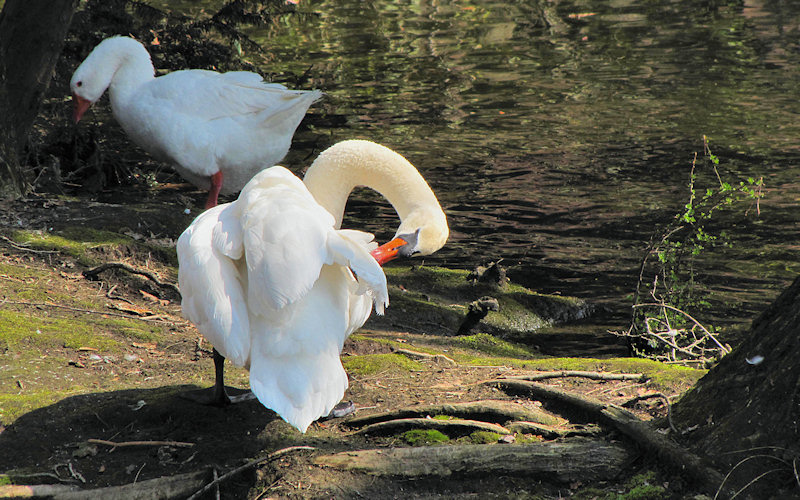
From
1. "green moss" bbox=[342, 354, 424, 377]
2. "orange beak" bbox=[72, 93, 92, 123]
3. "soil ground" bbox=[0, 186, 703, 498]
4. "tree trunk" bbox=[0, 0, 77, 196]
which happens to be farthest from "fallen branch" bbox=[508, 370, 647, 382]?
"orange beak" bbox=[72, 93, 92, 123]

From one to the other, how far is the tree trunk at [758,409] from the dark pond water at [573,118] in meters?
3.76

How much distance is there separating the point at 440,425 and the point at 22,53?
5.57m

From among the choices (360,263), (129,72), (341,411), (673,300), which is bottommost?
(673,300)

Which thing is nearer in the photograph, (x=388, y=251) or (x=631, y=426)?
(x=631, y=426)

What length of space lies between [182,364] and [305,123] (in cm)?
969

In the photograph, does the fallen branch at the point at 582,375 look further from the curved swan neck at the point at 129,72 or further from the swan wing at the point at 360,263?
the curved swan neck at the point at 129,72

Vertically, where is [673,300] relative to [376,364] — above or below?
below

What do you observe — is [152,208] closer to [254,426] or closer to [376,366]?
[376,366]

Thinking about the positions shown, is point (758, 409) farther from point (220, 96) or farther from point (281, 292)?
point (220, 96)

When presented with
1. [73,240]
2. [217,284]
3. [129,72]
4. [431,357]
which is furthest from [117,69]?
[217,284]

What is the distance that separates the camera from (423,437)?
11.5ft

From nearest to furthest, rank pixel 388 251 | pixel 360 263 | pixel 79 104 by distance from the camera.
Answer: pixel 360 263
pixel 388 251
pixel 79 104

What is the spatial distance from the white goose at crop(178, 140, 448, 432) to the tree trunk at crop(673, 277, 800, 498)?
1.29m

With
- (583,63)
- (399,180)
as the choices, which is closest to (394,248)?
(399,180)
